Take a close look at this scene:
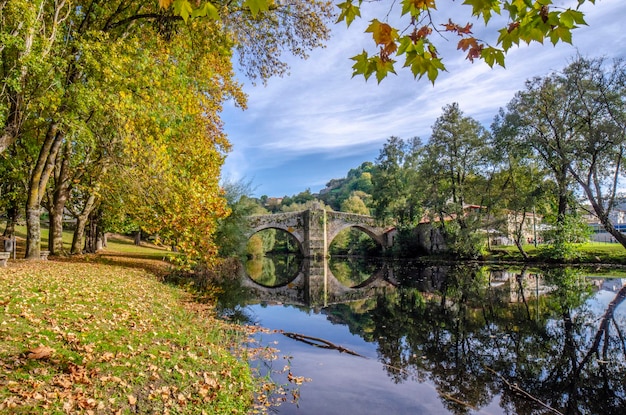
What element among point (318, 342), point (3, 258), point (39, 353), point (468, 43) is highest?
point (468, 43)

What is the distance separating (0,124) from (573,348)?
12597mm

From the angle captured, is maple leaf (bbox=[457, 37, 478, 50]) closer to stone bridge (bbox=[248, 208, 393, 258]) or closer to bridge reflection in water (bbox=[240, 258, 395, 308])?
bridge reflection in water (bbox=[240, 258, 395, 308])

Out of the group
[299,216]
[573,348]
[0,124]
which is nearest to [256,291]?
[0,124]

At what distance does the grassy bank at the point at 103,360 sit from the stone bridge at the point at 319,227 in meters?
35.8

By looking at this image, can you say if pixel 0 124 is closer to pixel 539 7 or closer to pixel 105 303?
pixel 105 303

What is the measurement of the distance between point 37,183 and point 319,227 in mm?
33548

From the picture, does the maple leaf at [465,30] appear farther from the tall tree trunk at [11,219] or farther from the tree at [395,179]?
the tree at [395,179]

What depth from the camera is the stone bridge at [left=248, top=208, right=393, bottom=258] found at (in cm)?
4331

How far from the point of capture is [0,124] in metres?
8.70

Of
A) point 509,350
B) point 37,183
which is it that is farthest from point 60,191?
point 509,350

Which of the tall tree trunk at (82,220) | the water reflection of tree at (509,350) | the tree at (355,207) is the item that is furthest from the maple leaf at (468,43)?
the tree at (355,207)

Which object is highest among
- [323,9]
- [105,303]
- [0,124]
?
[323,9]

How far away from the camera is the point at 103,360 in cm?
419

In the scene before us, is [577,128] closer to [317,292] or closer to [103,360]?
[317,292]
